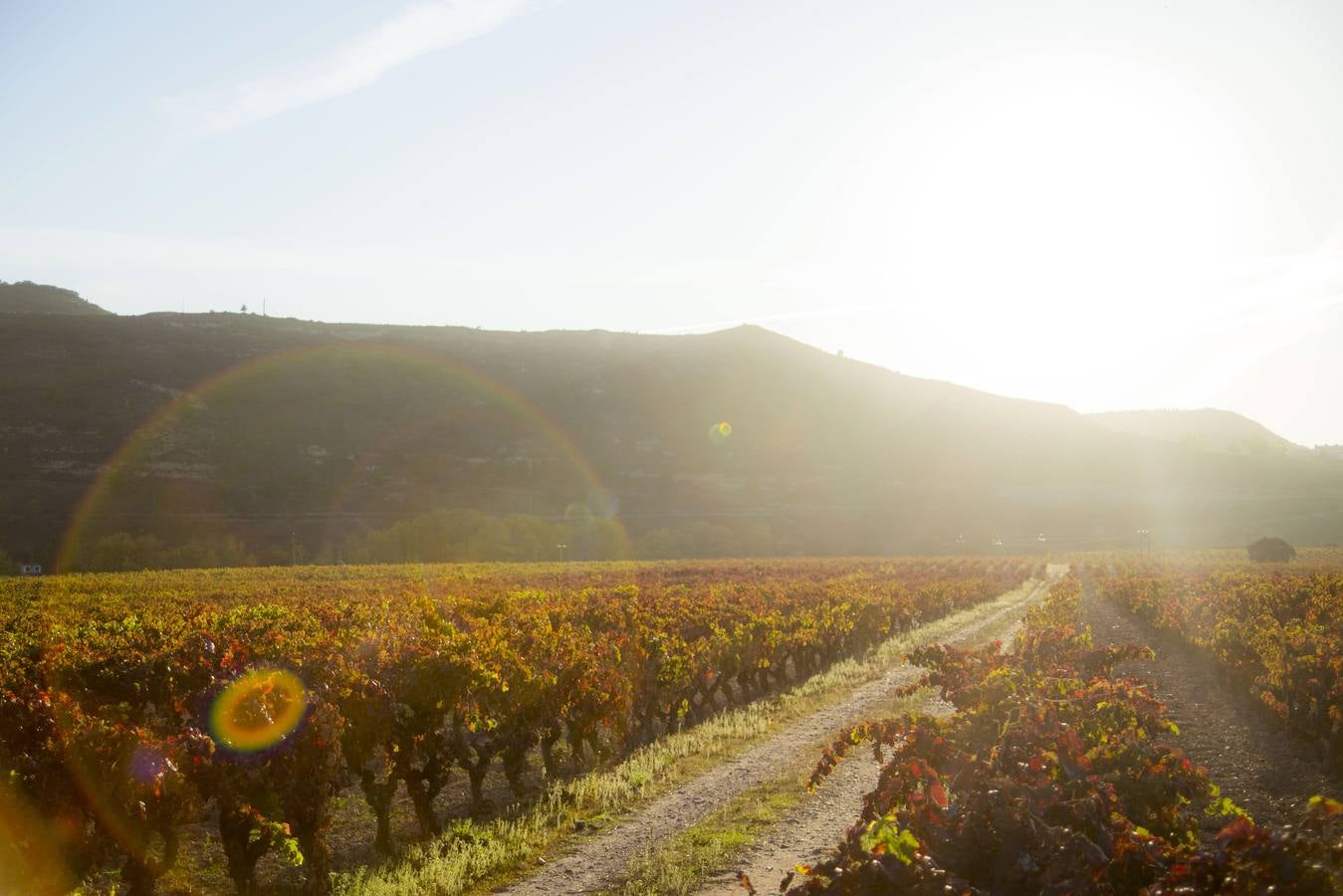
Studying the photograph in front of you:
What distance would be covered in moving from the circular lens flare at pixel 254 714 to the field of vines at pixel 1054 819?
→ 5330 mm

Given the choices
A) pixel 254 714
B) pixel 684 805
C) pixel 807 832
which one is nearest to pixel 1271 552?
pixel 684 805

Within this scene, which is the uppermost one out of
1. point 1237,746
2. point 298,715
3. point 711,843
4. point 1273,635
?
point 298,715

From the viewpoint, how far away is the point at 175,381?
115 m

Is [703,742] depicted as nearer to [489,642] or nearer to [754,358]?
[489,642]

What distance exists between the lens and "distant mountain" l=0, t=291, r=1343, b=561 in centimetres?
9738

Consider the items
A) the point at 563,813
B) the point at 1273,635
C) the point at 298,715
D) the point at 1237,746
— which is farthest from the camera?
the point at 1273,635

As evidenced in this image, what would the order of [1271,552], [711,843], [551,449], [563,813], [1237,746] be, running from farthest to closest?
[551,449] < [1271,552] < [1237,746] < [563,813] < [711,843]

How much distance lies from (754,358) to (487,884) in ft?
499

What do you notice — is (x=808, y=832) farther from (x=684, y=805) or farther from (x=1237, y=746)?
(x=1237, y=746)

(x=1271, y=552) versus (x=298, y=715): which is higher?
(x=298, y=715)

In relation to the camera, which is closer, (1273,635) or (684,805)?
(684,805)

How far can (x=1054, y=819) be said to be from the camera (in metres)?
4.72

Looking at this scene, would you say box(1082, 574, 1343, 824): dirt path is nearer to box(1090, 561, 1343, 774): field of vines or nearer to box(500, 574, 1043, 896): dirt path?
box(1090, 561, 1343, 774): field of vines

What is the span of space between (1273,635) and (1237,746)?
5133 mm
